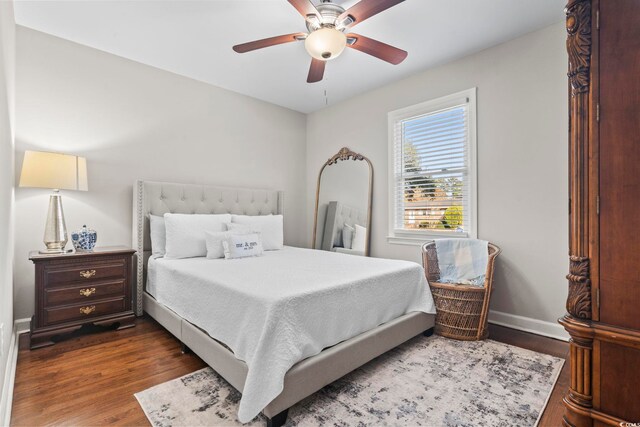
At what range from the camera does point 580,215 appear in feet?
3.77

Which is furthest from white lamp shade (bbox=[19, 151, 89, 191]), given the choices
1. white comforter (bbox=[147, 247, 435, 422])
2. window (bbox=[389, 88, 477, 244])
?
window (bbox=[389, 88, 477, 244])

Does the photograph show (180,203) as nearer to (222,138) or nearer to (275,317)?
(222,138)

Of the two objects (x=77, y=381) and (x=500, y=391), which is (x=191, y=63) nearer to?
(x=77, y=381)

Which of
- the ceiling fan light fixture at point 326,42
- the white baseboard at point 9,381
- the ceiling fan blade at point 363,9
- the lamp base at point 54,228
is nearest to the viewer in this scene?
the white baseboard at point 9,381

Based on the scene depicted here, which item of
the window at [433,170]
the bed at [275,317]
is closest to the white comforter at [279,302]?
the bed at [275,317]

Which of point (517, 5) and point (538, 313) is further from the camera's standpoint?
point (538, 313)

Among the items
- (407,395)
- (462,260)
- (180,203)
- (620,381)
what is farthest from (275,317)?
(180,203)

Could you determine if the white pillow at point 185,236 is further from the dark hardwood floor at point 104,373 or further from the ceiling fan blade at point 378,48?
the ceiling fan blade at point 378,48

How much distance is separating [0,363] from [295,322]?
139cm

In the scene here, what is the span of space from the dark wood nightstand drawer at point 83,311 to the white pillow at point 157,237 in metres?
0.52

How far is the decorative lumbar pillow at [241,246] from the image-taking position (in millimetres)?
2984

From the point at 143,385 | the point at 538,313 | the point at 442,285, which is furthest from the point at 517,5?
the point at 143,385

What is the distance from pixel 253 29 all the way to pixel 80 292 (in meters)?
2.68

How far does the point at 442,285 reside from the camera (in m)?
2.66
